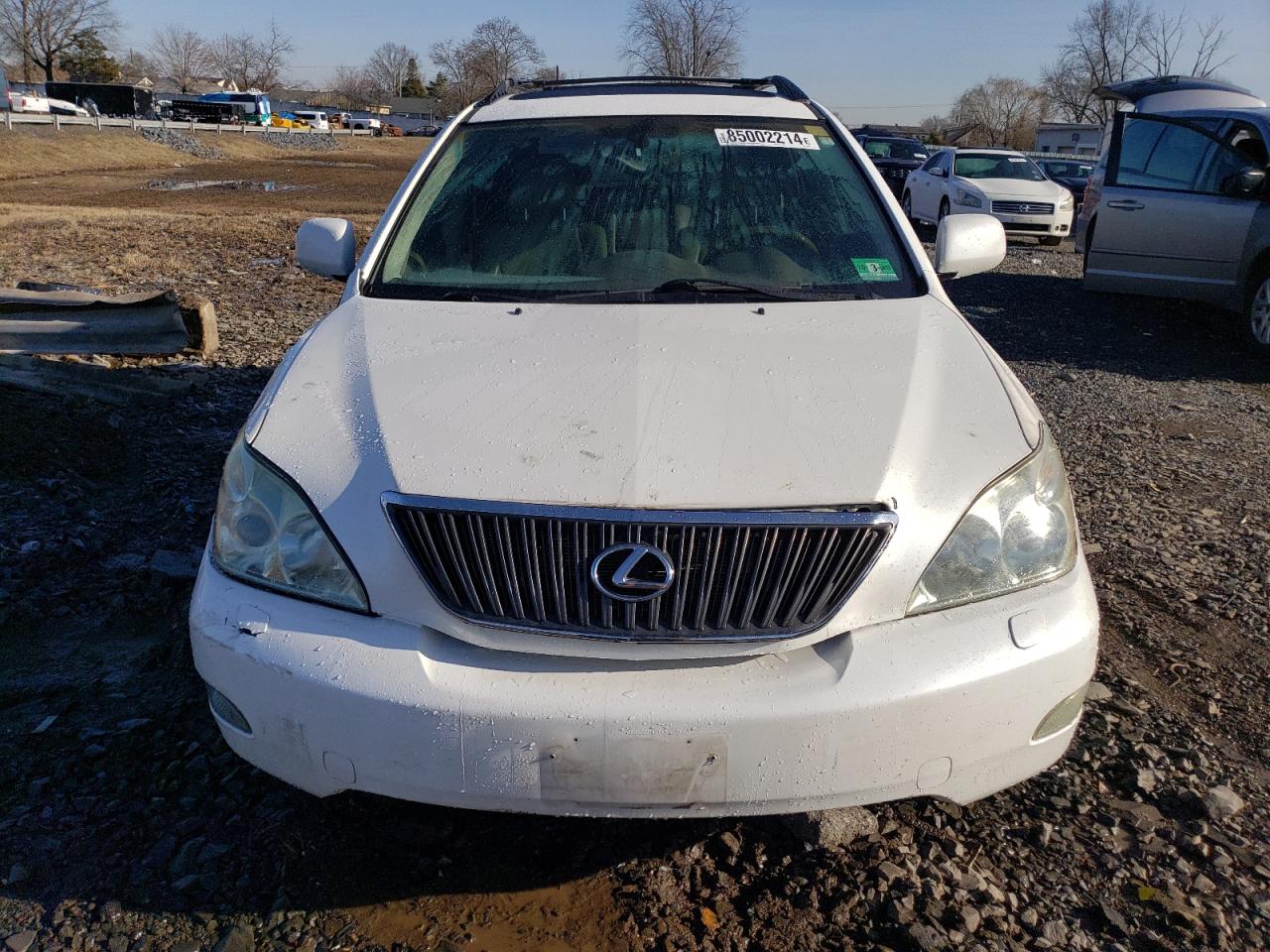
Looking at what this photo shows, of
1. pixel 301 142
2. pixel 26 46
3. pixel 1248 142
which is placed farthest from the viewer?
pixel 26 46

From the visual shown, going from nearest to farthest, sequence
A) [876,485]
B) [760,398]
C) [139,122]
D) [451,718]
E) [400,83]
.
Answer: [451,718], [876,485], [760,398], [139,122], [400,83]

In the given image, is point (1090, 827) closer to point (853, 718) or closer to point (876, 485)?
point (853, 718)

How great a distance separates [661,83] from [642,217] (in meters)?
1.15

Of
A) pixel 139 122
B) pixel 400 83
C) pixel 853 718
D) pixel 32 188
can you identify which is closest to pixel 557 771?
pixel 853 718

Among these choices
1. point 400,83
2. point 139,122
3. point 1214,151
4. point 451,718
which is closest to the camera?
point 451,718

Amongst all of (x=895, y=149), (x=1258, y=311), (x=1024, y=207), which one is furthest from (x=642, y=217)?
(x=895, y=149)

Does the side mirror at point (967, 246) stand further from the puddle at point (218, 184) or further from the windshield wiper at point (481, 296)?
the puddle at point (218, 184)

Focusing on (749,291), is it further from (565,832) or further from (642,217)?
(565,832)

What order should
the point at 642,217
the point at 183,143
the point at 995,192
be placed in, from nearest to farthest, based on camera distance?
the point at 642,217
the point at 995,192
the point at 183,143

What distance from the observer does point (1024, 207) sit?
15.6m

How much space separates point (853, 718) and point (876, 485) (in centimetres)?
46

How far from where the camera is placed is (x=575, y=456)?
2.05 m

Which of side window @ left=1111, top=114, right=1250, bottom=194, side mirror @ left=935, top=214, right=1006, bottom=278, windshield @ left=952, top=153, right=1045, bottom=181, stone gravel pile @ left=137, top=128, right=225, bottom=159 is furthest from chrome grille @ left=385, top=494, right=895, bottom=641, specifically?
stone gravel pile @ left=137, top=128, right=225, bottom=159

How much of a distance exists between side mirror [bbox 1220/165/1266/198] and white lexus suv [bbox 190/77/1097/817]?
637cm
